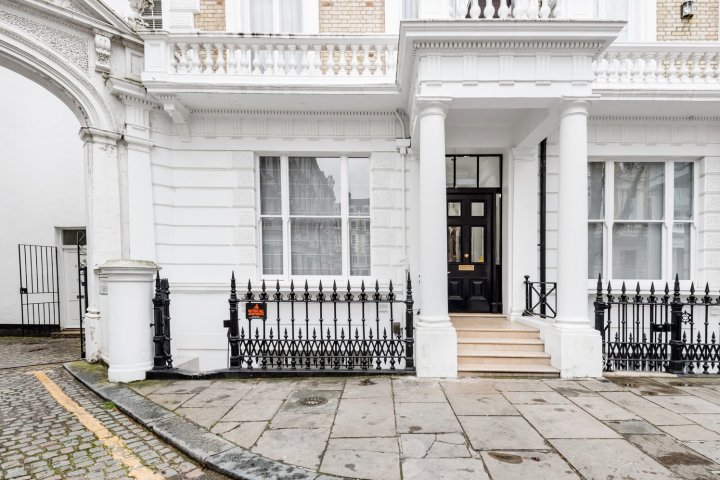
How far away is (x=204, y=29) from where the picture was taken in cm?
668

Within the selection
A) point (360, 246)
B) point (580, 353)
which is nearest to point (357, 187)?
point (360, 246)

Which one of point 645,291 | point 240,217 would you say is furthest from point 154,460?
point 645,291

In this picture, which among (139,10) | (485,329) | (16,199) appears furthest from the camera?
(16,199)

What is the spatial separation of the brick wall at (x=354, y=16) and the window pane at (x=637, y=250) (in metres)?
6.28

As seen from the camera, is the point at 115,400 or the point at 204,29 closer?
the point at 115,400

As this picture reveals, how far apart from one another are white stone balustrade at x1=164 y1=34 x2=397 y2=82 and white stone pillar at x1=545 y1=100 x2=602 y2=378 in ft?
10.0

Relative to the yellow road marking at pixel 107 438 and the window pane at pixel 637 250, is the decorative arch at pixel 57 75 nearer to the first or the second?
the yellow road marking at pixel 107 438

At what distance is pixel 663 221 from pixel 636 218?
0.47 meters

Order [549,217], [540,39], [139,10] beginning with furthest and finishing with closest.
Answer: [549,217], [139,10], [540,39]

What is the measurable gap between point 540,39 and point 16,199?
12159mm

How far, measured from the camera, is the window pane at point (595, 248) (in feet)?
22.9

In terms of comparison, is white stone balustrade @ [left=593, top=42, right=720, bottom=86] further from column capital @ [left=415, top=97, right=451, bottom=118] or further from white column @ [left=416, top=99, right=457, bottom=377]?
white column @ [left=416, top=99, right=457, bottom=377]

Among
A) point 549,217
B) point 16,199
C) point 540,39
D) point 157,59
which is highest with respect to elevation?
point 157,59

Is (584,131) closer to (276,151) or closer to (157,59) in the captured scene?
(276,151)
